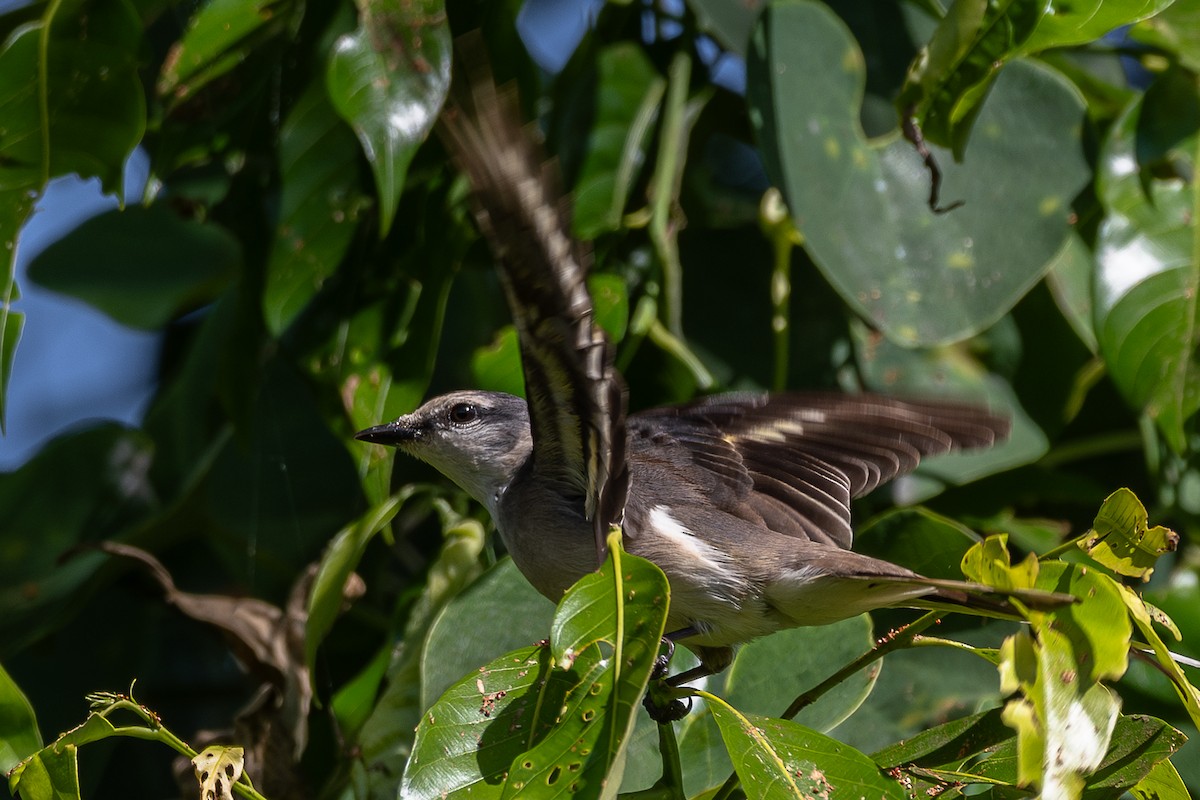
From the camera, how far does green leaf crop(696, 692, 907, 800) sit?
1.20 meters

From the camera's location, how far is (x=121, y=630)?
2578 millimetres

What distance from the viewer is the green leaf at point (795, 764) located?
1203mm

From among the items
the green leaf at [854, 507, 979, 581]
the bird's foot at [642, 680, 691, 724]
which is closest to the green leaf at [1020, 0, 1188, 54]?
the green leaf at [854, 507, 979, 581]

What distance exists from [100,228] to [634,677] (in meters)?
A: 2.37

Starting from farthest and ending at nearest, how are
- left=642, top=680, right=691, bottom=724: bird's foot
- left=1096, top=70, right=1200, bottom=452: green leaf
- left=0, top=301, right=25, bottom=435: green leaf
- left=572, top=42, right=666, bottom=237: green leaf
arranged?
left=572, top=42, right=666, bottom=237: green leaf
left=1096, top=70, right=1200, bottom=452: green leaf
left=0, top=301, right=25, bottom=435: green leaf
left=642, top=680, right=691, bottom=724: bird's foot

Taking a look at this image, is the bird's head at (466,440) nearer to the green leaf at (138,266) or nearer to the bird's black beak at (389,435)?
the bird's black beak at (389,435)

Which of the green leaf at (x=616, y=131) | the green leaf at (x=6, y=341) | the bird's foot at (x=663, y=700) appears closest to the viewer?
the bird's foot at (x=663, y=700)

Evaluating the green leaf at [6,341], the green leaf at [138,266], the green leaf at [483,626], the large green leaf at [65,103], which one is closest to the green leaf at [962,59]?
the green leaf at [483,626]

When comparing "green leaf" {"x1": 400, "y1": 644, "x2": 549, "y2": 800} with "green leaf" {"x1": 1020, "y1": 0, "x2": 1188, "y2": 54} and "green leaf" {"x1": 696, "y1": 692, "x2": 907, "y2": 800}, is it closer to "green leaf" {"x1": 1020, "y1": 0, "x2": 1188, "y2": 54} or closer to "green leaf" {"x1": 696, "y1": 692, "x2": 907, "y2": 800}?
"green leaf" {"x1": 696, "y1": 692, "x2": 907, "y2": 800}

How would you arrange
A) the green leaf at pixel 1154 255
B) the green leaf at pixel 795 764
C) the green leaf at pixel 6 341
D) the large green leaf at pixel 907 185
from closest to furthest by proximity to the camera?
the green leaf at pixel 795 764
the green leaf at pixel 6 341
the green leaf at pixel 1154 255
the large green leaf at pixel 907 185

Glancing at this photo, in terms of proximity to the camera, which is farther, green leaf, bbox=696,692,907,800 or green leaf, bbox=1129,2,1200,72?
green leaf, bbox=1129,2,1200,72

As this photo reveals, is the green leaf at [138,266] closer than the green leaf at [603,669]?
No

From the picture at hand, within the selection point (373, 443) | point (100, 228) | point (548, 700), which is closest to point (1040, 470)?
point (373, 443)

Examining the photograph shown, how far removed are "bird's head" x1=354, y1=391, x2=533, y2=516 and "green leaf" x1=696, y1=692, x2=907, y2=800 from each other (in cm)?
72
